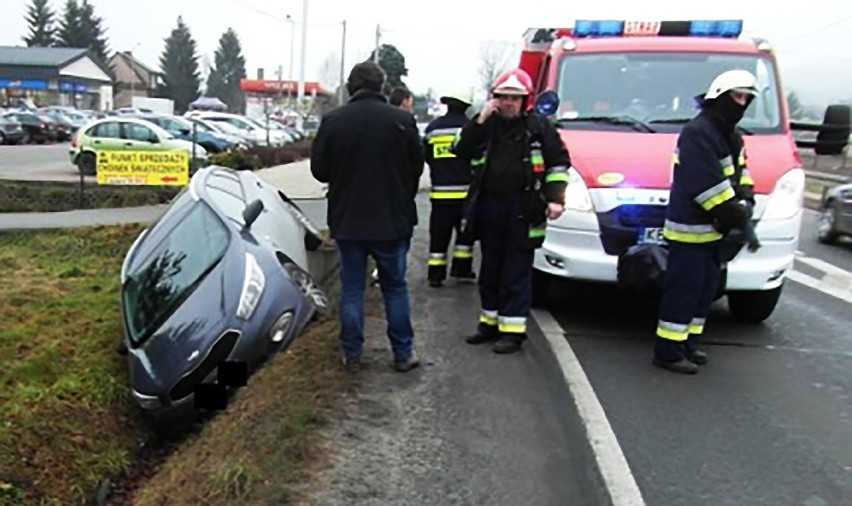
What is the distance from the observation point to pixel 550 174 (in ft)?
16.7

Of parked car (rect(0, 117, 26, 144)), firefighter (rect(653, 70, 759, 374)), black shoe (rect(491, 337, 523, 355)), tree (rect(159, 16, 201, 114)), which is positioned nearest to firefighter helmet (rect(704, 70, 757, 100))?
firefighter (rect(653, 70, 759, 374))

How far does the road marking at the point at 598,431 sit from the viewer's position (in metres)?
3.42

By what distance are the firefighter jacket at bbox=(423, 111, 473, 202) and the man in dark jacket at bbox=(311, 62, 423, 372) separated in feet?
7.92

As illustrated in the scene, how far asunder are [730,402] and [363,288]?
226 cm

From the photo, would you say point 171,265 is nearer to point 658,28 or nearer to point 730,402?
point 730,402

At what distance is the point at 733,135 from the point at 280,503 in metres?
3.42

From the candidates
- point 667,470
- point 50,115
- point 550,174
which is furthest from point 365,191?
point 50,115

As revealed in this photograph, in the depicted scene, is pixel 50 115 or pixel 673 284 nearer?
pixel 673 284

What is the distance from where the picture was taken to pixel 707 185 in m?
4.72

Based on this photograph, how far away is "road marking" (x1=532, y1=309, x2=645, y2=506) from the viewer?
342 cm

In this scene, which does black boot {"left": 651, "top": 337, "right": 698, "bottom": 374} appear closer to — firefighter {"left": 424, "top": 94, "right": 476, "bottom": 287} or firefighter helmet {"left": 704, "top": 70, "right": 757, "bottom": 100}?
firefighter helmet {"left": 704, "top": 70, "right": 757, "bottom": 100}

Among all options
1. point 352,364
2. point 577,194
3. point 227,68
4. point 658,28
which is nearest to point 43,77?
point 227,68

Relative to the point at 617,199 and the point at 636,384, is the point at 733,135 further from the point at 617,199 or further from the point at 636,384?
the point at 636,384

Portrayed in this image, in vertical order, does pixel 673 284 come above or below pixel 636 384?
above
